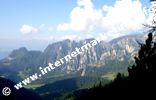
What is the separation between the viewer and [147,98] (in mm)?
49156

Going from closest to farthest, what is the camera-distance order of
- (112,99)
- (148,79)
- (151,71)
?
(148,79)
(151,71)
(112,99)

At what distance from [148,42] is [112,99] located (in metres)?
19.6

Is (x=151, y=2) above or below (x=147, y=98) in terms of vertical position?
above

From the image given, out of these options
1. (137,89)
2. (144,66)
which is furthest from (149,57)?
(137,89)

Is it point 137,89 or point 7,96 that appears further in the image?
point 137,89

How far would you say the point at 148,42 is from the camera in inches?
2672

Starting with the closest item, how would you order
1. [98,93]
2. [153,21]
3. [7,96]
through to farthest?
[7,96], [153,21], [98,93]

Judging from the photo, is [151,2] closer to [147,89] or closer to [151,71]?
[147,89]

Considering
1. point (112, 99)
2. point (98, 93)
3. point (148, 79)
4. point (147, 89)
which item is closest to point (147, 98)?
point (147, 89)

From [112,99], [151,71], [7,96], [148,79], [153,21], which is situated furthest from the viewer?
[112,99]

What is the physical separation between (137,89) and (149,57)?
11.5 m

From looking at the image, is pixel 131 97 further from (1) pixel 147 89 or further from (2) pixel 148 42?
(2) pixel 148 42

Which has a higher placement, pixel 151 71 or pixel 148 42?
pixel 148 42

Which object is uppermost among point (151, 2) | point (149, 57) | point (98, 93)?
point (151, 2)
